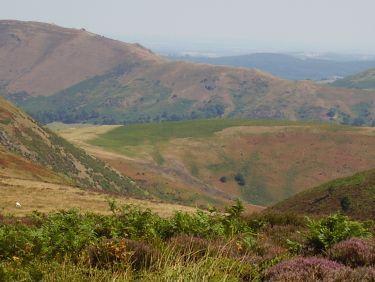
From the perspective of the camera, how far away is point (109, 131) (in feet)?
656

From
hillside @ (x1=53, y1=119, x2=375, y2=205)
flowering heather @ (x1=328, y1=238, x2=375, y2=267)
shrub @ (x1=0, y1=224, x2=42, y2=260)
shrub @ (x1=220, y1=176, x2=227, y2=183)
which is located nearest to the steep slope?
hillside @ (x1=53, y1=119, x2=375, y2=205)

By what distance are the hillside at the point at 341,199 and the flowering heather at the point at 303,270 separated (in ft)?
94.5

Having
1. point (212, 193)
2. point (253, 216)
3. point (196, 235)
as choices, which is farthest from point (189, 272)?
point (212, 193)

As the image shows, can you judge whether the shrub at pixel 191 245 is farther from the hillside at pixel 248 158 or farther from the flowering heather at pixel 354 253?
the hillside at pixel 248 158

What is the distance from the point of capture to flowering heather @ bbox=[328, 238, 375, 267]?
28.6 feet

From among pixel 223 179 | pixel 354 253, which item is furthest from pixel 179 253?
pixel 223 179

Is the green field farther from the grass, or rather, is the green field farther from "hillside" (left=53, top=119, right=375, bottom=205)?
"hillside" (left=53, top=119, right=375, bottom=205)

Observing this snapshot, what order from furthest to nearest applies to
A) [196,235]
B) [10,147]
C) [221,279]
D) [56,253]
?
1. [10,147]
2. [196,235]
3. [56,253]
4. [221,279]

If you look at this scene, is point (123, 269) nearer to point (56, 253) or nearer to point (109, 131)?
point (56, 253)

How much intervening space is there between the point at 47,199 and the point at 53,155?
5510cm

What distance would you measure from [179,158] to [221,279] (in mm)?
139214

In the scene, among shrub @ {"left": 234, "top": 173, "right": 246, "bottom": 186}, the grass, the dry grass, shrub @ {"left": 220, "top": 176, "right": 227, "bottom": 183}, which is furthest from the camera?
the grass

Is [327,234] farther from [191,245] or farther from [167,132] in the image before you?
[167,132]

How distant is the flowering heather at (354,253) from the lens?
28.6ft
